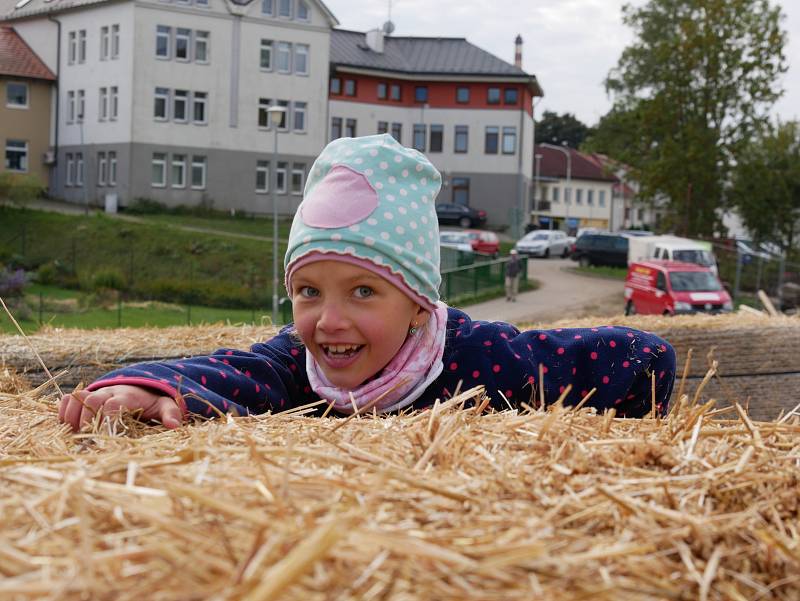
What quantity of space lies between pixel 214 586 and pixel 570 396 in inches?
110

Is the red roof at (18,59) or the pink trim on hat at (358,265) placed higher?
the red roof at (18,59)

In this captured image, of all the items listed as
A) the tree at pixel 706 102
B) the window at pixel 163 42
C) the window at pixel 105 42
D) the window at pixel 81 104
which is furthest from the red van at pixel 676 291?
the window at pixel 81 104

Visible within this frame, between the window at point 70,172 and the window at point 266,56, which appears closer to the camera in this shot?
the window at point 70,172

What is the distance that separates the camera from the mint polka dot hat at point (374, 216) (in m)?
3.62

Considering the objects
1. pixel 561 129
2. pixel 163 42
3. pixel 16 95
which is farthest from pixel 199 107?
pixel 561 129

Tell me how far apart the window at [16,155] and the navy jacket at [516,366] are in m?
60.1

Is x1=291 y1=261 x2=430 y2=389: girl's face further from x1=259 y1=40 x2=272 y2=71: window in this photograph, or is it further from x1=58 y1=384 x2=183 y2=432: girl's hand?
x1=259 y1=40 x2=272 y2=71: window

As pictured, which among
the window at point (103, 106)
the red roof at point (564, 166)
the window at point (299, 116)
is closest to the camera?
the window at point (103, 106)

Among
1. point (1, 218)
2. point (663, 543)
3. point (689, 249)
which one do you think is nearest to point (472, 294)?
point (689, 249)

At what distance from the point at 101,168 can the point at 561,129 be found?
6996cm

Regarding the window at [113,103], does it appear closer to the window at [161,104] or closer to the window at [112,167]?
the window at [112,167]

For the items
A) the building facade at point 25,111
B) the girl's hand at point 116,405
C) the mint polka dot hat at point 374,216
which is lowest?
the girl's hand at point 116,405

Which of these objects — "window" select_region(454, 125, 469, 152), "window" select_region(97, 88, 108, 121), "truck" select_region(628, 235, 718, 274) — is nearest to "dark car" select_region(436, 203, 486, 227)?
"window" select_region(454, 125, 469, 152)

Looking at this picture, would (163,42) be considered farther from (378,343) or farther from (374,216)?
(378,343)
